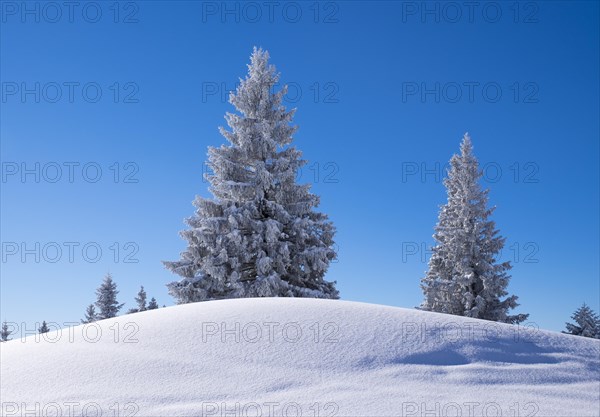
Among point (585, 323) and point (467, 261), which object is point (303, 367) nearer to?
point (467, 261)

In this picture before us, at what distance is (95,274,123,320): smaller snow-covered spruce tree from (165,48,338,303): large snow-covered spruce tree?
21614 mm

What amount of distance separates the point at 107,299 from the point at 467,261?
2530 centimetres

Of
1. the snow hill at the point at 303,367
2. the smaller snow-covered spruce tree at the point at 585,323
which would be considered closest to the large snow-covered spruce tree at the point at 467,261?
the smaller snow-covered spruce tree at the point at 585,323

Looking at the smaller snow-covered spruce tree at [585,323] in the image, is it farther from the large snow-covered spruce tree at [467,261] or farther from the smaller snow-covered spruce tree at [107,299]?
the smaller snow-covered spruce tree at [107,299]

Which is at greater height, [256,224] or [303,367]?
[256,224]

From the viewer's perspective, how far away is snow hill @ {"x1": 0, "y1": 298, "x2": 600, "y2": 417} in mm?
3535

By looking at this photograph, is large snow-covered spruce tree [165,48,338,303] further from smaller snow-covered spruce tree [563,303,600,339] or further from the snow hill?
smaller snow-covered spruce tree [563,303,600,339]

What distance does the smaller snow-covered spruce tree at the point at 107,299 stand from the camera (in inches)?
1350

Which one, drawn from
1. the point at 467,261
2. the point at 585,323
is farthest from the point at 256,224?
the point at 585,323

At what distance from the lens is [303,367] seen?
425 centimetres

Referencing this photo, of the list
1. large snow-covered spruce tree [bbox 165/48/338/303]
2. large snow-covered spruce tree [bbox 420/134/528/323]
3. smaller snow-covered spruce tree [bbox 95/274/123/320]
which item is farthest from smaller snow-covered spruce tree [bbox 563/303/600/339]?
smaller snow-covered spruce tree [bbox 95/274/123/320]

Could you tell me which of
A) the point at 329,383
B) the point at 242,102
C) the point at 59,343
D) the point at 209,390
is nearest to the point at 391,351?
the point at 329,383

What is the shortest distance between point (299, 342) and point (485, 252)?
19.9m

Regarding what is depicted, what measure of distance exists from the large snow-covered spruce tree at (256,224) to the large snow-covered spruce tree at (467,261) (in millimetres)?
8390
